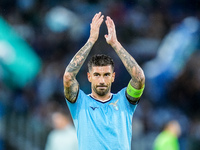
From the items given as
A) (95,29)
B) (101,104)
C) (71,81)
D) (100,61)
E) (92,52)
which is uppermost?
(92,52)

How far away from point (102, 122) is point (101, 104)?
30 centimetres

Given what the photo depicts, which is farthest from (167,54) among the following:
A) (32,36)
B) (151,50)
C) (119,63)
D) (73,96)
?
(73,96)

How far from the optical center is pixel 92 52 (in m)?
13.5

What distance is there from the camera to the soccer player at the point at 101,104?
5617 mm

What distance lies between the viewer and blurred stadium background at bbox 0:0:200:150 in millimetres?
12617

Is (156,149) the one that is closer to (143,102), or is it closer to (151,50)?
(143,102)

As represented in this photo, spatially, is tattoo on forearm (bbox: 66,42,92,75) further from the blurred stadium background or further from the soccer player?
the blurred stadium background

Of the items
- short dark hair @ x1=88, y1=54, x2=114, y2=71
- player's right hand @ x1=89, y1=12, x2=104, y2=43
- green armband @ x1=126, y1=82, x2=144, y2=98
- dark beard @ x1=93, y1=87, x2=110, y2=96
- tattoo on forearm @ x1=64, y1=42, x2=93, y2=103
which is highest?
player's right hand @ x1=89, y1=12, x2=104, y2=43

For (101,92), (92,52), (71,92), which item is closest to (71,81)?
(71,92)

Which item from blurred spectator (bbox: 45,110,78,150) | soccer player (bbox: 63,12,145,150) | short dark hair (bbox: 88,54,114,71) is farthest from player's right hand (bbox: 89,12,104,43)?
blurred spectator (bbox: 45,110,78,150)

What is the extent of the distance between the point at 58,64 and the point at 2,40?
187cm

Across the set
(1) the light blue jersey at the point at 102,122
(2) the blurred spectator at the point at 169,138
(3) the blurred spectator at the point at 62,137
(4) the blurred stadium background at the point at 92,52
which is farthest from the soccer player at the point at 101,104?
(4) the blurred stadium background at the point at 92,52

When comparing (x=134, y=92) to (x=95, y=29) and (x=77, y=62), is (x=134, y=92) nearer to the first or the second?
(x=77, y=62)

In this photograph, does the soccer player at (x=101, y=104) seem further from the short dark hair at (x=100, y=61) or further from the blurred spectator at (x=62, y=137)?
the blurred spectator at (x=62, y=137)
